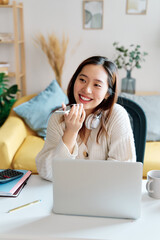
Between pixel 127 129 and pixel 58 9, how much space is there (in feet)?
7.04

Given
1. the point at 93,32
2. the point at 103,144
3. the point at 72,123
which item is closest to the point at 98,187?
the point at 72,123

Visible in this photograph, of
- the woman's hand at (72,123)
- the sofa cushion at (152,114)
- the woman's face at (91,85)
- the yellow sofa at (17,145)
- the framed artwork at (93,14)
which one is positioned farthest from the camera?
the framed artwork at (93,14)

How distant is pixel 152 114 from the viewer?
261 centimetres

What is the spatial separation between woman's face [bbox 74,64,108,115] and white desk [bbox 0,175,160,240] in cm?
48

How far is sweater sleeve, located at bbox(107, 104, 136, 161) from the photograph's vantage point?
1318 mm

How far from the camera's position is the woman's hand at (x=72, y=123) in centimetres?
123

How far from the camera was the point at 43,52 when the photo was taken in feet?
10.7

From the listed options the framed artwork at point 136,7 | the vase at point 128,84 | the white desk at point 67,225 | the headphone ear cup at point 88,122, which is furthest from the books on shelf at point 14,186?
the framed artwork at point 136,7

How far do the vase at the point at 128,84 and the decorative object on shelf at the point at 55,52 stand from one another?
645mm

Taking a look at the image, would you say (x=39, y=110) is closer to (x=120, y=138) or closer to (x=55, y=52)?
(x=55, y=52)

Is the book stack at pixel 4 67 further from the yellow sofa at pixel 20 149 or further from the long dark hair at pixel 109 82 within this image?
the long dark hair at pixel 109 82

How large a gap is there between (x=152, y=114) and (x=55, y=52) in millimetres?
1180

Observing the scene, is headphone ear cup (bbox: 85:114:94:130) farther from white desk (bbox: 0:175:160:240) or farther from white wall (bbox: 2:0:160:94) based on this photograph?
white wall (bbox: 2:0:160:94)

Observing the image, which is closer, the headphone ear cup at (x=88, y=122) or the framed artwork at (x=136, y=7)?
the headphone ear cup at (x=88, y=122)
